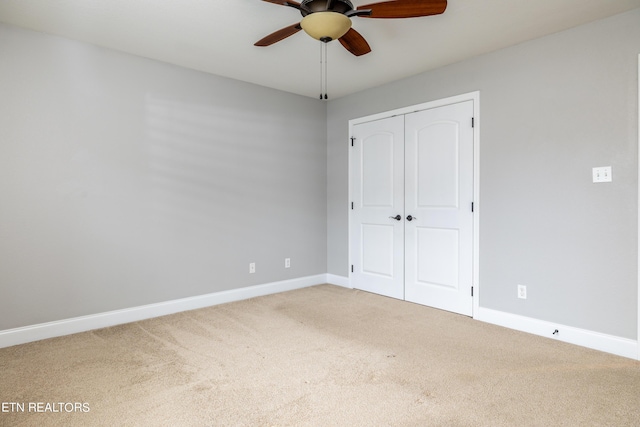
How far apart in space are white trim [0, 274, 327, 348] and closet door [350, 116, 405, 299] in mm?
903

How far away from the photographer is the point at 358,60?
3480 mm

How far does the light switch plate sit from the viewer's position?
266 cm

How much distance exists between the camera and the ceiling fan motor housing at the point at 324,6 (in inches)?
74.9

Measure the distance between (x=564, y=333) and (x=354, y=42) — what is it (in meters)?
2.73

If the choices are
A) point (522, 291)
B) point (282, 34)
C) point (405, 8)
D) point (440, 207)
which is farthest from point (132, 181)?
point (522, 291)

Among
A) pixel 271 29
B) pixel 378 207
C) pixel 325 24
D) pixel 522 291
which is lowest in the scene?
pixel 522 291

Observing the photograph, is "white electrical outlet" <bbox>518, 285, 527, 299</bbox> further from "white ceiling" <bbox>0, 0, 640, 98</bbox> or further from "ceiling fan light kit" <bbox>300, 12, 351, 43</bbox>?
"ceiling fan light kit" <bbox>300, 12, 351, 43</bbox>

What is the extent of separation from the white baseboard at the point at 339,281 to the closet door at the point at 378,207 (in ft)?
0.38

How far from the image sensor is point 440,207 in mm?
3684

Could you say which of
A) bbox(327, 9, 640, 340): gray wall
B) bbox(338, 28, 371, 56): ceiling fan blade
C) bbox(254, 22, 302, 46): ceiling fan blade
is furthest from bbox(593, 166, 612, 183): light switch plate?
bbox(254, 22, 302, 46): ceiling fan blade

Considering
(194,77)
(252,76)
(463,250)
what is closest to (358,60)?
(252,76)

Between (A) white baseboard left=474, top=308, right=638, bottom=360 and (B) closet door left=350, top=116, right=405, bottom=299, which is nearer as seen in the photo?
(A) white baseboard left=474, top=308, right=638, bottom=360

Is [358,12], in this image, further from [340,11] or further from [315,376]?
[315,376]

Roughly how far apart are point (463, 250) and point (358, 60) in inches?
82.7
